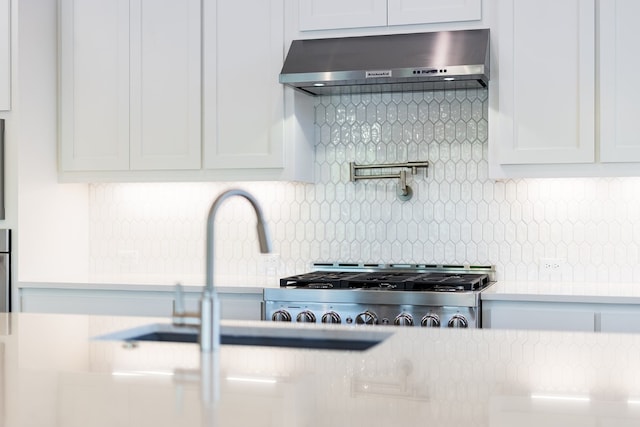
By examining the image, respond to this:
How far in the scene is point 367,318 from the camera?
3748mm

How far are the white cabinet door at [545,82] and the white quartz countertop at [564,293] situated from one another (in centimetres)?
57

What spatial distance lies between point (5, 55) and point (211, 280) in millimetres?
2996

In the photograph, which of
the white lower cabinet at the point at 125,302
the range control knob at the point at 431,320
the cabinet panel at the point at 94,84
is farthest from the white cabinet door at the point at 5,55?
the range control knob at the point at 431,320

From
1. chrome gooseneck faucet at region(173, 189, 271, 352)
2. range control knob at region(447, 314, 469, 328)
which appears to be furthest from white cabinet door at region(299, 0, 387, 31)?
chrome gooseneck faucet at region(173, 189, 271, 352)

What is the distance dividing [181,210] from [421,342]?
281 centimetres

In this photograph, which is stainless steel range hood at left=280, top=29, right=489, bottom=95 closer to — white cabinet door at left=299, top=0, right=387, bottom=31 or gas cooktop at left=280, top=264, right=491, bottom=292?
white cabinet door at left=299, top=0, right=387, bottom=31

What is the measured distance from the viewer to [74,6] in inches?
181

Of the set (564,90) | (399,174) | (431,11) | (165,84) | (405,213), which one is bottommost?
(405,213)

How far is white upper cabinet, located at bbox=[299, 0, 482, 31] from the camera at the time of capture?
4.00m

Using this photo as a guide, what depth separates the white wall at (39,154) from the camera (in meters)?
4.36

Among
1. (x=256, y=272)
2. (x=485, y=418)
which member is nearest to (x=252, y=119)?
(x=256, y=272)

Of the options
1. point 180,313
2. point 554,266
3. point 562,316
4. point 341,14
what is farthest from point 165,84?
point 180,313

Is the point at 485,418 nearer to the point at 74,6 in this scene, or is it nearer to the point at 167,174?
the point at 167,174

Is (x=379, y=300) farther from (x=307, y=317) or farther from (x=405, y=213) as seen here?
(x=405, y=213)
